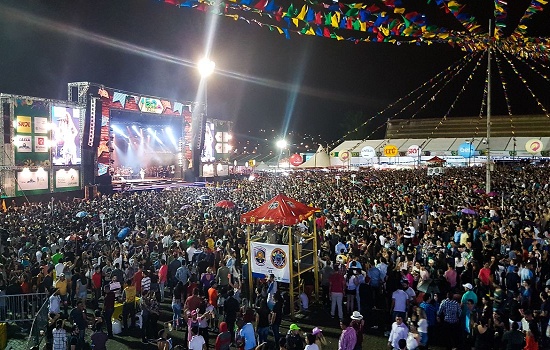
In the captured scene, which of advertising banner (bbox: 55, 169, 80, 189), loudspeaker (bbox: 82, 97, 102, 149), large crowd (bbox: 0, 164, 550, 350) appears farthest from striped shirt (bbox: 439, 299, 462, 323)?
loudspeaker (bbox: 82, 97, 102, 149)

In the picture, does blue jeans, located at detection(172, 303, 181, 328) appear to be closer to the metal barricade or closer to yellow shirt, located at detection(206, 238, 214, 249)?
the metal barricade

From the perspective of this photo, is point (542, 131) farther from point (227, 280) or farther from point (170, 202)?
point (227, 280)

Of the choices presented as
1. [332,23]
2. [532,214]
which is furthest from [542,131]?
[332,23]

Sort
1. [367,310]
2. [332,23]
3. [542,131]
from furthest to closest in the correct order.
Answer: [542,131] < [332,23] < [367,310]

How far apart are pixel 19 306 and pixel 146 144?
3863 centimetres

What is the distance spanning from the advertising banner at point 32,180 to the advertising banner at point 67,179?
34.5 inches

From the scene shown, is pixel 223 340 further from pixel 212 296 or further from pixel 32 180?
pixel 32 180

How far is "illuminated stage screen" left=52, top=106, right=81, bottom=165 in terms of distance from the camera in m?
28.2

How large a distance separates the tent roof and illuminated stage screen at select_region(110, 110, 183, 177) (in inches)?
1141

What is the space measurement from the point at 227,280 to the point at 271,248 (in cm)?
114

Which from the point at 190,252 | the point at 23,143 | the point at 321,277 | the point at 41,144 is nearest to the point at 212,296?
the point at 321,277

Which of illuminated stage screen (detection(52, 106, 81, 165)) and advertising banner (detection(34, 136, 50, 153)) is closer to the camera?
advertising banner (detection(34, 136, 50, 153))

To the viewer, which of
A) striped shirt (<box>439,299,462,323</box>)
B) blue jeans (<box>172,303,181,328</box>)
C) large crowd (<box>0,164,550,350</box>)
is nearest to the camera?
large crowd (<box>0,164,550,350</box>)

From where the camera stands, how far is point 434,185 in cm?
2533
